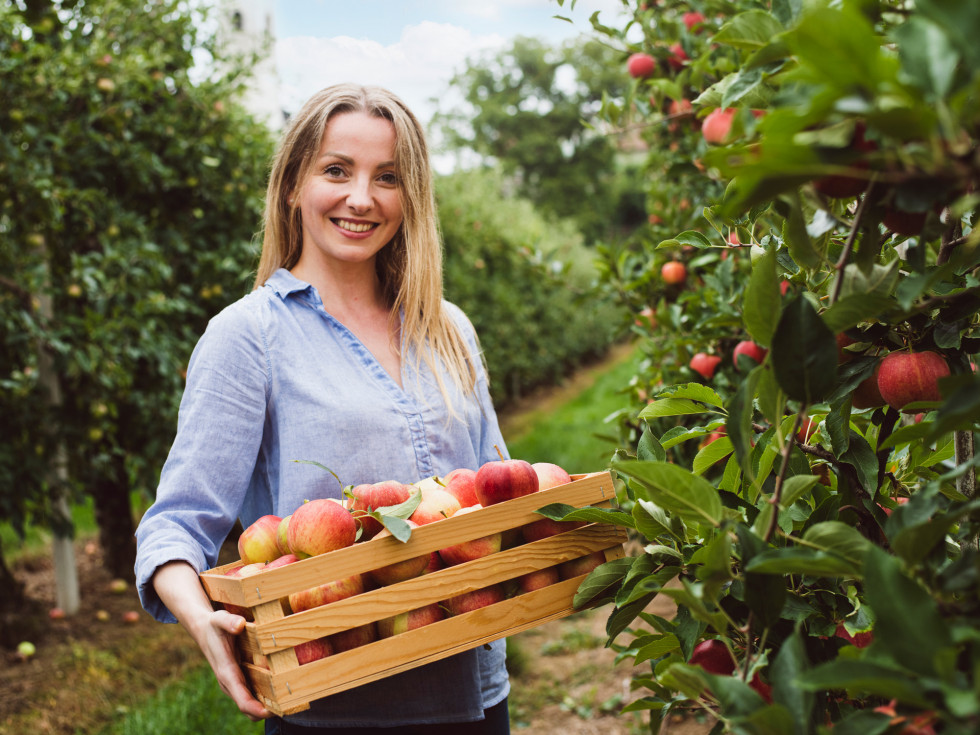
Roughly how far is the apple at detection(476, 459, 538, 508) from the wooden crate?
0.04 metres

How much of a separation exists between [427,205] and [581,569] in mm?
991

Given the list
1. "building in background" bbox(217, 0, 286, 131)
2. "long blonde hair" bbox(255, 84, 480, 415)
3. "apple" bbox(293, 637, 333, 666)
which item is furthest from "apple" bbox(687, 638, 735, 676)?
"building in background" bbox(217, 0, 286, 131)

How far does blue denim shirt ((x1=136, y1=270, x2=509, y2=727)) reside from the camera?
1336 mm

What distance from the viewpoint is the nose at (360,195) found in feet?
5.29

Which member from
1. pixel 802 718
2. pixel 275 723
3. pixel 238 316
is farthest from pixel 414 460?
Answer: pixel 802 718

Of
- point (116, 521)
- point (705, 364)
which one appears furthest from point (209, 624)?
point (116, 521)

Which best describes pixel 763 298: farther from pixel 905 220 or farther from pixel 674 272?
pixel 674 272

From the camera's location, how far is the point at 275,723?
143cm

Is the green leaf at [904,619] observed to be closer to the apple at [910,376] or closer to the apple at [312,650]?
the apple at [910,376]

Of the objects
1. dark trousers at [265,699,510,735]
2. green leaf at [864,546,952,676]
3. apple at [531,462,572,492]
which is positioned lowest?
dark trousers at [265,699,510,735]

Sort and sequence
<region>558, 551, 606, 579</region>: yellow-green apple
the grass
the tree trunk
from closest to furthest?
<region>558, 551, 606, 579</region>: yellow-green apple < the tree trunk < the grass

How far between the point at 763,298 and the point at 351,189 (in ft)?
3.80

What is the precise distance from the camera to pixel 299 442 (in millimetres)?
1477

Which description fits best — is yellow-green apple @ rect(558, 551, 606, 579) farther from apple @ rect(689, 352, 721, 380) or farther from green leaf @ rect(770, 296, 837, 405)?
A: apple @ rect(689, 352, 721, 380)
